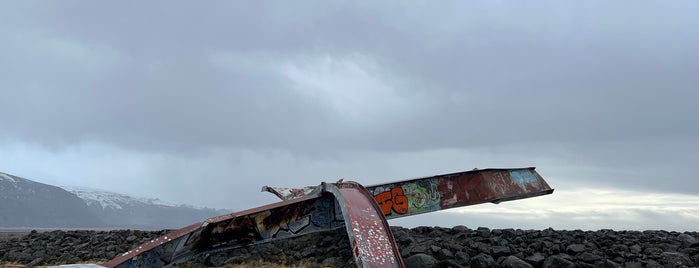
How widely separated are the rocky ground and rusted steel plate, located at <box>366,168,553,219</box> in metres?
0.83

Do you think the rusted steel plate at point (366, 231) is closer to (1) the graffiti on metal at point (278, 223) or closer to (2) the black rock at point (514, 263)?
(1) the graffiti on metal at point (278, 223)

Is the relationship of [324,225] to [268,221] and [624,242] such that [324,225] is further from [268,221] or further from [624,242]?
[624,242]

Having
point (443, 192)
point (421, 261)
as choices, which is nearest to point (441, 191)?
point (443, 192)

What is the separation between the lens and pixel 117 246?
13.9 metres

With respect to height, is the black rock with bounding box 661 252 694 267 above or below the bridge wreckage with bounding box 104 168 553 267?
below

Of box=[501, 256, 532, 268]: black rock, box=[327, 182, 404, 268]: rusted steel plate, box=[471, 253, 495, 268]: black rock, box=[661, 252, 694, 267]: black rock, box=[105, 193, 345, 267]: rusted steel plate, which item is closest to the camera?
box=[327, 182, 404, 268]: rusted steel plate

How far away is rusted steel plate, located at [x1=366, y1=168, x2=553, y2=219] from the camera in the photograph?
1049 cm

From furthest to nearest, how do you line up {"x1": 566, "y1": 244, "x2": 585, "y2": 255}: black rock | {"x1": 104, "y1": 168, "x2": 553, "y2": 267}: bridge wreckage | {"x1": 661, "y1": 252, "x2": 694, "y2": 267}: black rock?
{"x1": 566, "y1": 244, "x2": 585, "y2": 255}: black rock
{"x1": 661, "y1": 252, "x2": 694, "y2": 267}: black rock
{"x1": 104, "y1": 168, "x2": 553, "y2": 267}: bridge wreckage

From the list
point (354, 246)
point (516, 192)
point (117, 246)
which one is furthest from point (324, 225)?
point (117, 246)

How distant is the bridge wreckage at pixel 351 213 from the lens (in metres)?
6.99

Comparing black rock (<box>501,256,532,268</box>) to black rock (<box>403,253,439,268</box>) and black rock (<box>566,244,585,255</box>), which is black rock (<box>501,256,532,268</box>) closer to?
black rock (<box>403,253,439,268</box>)

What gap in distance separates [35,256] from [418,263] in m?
11.0

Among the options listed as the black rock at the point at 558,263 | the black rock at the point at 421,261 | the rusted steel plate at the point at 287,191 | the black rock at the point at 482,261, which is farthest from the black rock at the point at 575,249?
the rusted steel plate at the point at 287,191

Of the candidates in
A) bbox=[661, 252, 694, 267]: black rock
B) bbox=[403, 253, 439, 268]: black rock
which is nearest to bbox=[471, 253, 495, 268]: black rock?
bbox=[403, 253, 439, 268]: black rock
